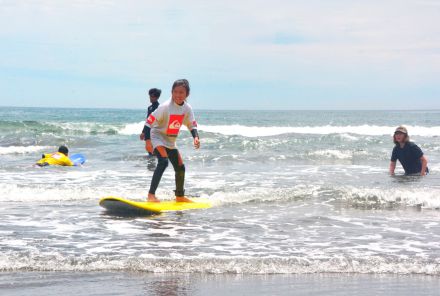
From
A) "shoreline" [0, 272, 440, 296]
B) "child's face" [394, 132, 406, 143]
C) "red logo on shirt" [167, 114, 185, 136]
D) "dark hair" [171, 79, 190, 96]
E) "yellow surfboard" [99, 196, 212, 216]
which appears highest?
"dark hair" [171, 79, 190, 96]

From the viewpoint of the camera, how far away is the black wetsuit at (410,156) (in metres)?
11.5

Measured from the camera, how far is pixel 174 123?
324 inches

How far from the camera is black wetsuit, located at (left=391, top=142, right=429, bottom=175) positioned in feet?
37.9

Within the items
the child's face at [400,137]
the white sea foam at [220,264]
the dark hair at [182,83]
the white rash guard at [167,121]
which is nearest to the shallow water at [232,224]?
the white sea foam at [220,264]

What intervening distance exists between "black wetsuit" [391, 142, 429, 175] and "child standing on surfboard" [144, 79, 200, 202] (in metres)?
5.03

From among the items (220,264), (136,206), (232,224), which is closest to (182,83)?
(136,206)

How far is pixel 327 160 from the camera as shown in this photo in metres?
16.8

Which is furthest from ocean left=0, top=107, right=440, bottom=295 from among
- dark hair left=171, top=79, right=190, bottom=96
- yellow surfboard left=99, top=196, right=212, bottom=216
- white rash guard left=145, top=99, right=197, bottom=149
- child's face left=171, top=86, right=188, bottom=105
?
dark hair left=171, top=79, right=190, bottom=96

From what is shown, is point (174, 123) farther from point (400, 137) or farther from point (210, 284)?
point (400, 137)

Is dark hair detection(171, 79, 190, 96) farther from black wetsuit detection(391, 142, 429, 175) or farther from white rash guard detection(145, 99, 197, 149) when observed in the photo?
black wetsuit detection(391, 142, 429, 175)

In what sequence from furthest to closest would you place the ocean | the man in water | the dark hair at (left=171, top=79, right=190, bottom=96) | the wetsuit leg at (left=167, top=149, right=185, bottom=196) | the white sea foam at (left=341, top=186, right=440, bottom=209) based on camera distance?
the man in water → the white sea foam at (left=341, top=186, right=440, bottom=209) → the wetsuit leg at (left=167, top=149, right=185, bottom=196) → the dark hair at (left=171, top=79, right=190, bottom=96) → the ocean

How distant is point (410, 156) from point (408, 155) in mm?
48

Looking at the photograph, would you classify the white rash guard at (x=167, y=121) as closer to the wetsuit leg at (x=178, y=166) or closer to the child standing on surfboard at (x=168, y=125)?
the child standing on surfboard at (x=168, y=125)

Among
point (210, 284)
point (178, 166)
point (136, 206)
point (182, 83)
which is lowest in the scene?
point (210, 284)
